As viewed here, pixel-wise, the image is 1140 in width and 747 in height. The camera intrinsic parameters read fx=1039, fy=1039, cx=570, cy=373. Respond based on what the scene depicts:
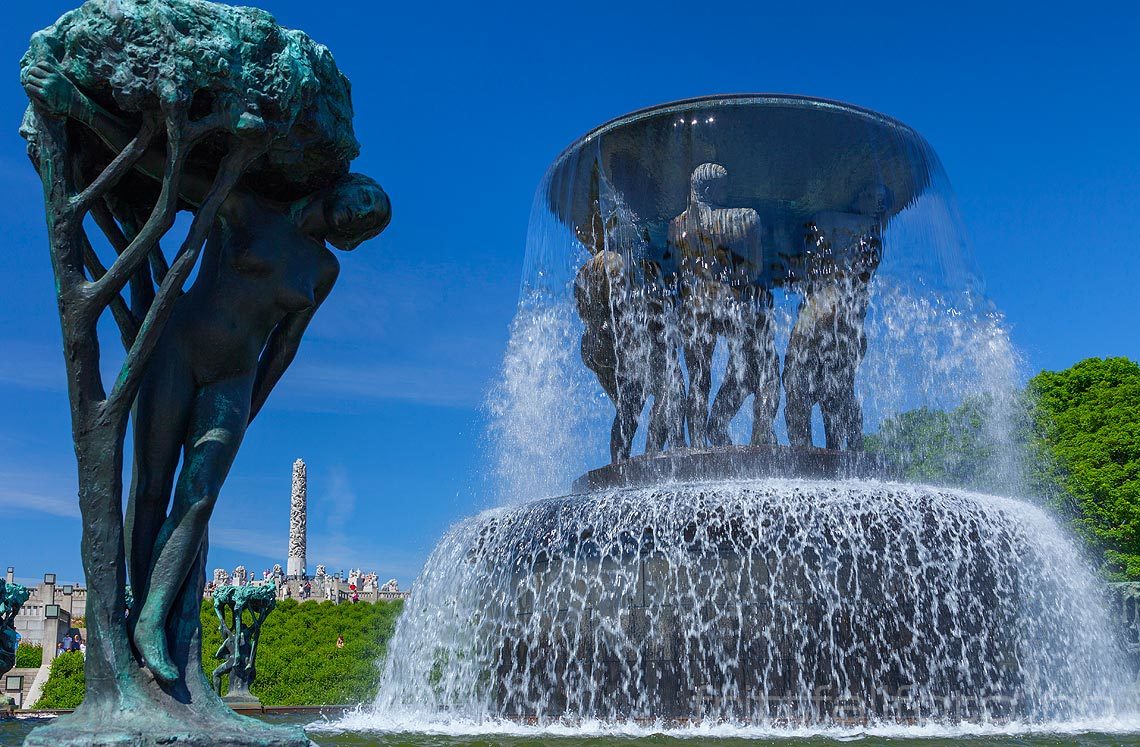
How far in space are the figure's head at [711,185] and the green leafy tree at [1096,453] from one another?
51.0 feet

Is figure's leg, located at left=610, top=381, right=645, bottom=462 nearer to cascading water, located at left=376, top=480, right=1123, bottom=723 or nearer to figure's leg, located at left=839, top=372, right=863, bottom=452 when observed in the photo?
figure's leg, located at left=839, top=372, right=863, bottom=452

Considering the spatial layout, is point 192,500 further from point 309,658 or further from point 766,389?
point 309,658

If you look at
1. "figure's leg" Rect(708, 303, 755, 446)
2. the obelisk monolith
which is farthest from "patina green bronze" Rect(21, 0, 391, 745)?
the obelisk monolith

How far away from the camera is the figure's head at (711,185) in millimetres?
10695

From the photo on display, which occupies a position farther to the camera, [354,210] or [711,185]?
[711,185]

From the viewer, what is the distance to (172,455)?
3.85m

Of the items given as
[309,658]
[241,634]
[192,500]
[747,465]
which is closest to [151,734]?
[192,500]

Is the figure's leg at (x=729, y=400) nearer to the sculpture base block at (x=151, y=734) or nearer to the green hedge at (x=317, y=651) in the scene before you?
the green hedge at (x=317, y=651)

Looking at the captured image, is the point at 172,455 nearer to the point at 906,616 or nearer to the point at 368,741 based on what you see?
the point at 368,741

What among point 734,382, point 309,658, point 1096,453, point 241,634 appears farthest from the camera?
point 1096,453

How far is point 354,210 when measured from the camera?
14.1 feet

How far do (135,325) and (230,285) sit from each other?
393mm

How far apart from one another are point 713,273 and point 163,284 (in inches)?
298

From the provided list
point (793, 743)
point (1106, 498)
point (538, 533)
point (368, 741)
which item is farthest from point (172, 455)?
point (1106, 498)
